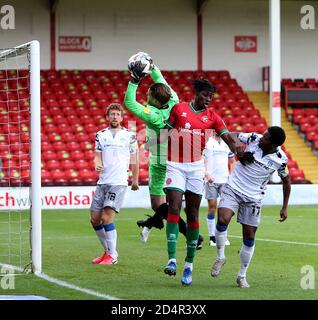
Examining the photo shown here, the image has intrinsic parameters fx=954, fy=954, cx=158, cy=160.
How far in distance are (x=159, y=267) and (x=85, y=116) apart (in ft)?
61.1

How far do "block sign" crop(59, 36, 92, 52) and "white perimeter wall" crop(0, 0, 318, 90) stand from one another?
0.58 feet

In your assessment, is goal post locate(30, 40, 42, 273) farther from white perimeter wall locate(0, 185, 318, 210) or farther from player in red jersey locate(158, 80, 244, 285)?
white perimeter wall locate(0, 185, 318, 210)

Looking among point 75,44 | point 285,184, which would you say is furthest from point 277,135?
point 75,44

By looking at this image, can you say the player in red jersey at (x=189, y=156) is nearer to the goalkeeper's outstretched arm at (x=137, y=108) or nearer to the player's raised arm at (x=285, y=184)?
the goalkeeper's outstretched arm at (x=137, y=108)

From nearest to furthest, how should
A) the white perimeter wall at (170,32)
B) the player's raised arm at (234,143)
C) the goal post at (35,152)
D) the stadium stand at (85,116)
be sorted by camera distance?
the player's raised arm at (234,143) < the goal post at (35,152) < the stadium stand at (85,116) < the white perimeter wall at (170,32)

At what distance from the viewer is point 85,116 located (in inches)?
1203

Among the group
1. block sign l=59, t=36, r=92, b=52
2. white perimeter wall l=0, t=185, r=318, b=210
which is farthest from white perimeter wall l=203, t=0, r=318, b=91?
white perimeter wall l=0, t=185, r=318, b=210

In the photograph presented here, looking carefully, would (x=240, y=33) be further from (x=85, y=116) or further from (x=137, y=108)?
(x=137, y=108)

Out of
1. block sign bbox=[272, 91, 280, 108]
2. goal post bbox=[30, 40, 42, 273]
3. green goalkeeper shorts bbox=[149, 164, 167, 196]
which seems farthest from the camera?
block sign bbox=[272, 91, 280, 108]

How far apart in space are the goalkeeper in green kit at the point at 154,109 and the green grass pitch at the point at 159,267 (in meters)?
0.83

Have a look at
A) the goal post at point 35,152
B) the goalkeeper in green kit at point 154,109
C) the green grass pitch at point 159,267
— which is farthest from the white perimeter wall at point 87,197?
the goal post at point 35,152

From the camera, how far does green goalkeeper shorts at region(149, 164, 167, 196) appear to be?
1268 cm

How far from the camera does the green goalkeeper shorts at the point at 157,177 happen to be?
12.7 m

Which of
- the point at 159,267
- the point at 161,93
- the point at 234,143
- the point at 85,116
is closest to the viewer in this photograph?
the point at 234,143
